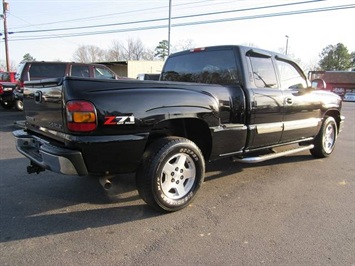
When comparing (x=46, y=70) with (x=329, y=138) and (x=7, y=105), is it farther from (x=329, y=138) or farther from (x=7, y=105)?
(x=329, y=138)

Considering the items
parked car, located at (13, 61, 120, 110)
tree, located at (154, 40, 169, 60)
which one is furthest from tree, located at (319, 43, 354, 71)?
parked car, located at (13, 61, 120, 110)

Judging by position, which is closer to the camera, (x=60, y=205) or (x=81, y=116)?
(x=81, y=116)

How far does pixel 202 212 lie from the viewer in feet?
12.4

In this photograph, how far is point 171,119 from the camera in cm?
371

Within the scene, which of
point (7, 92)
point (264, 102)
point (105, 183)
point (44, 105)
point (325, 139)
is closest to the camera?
point (105, 183)

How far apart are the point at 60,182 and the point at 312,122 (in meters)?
4.29

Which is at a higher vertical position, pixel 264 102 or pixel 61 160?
pixel 264 102

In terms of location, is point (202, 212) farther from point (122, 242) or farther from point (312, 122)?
point (312, 122)

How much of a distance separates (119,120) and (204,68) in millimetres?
2126

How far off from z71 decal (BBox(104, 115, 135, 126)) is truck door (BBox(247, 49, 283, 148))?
1.89 m

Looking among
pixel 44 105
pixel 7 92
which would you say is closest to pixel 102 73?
pixel 7 92

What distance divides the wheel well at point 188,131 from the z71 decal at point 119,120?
43 cm

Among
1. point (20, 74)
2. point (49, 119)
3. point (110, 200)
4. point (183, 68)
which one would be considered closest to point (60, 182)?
point (110, 200)

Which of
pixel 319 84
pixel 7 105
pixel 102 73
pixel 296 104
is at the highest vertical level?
pixel 102 73
